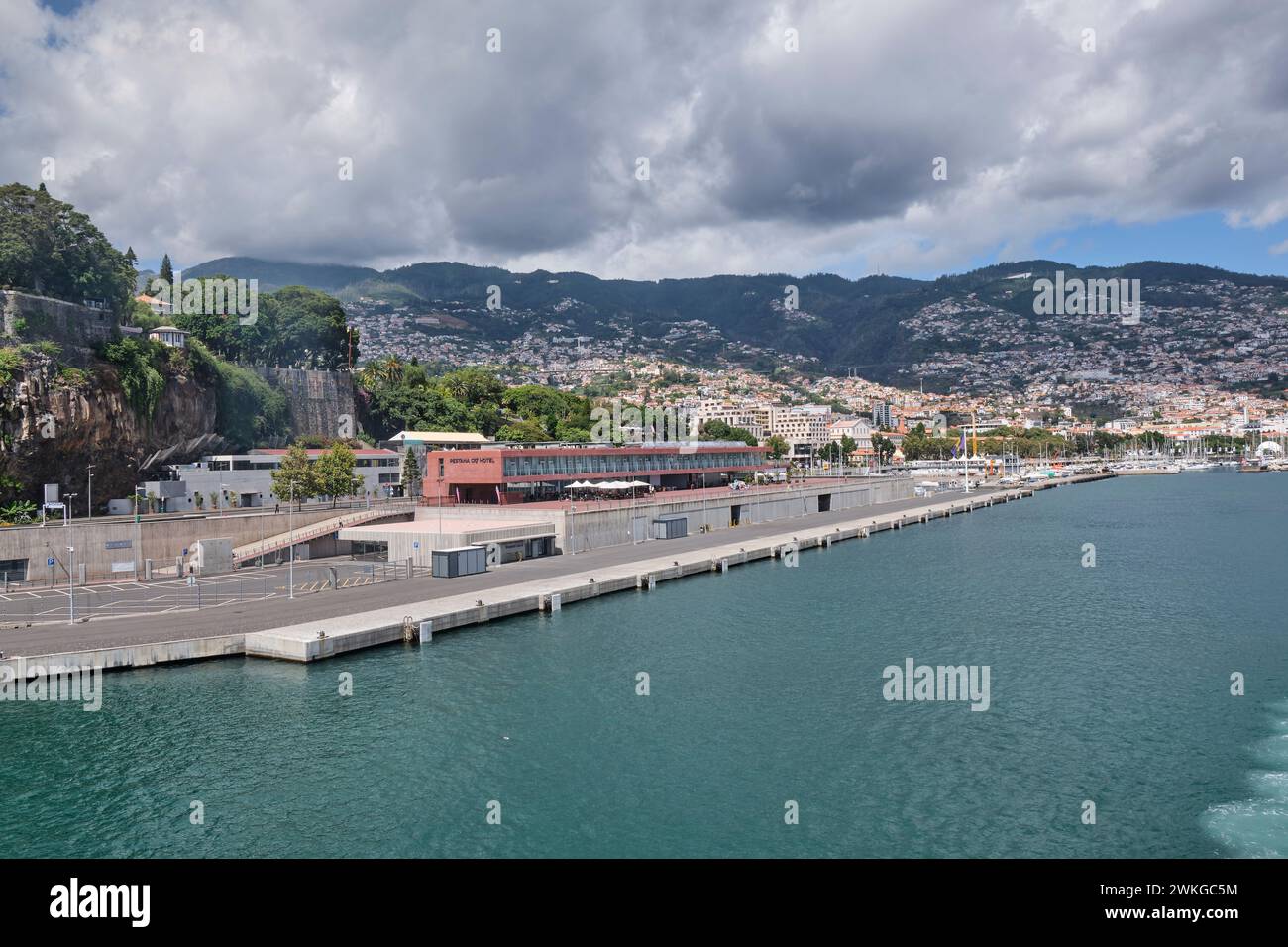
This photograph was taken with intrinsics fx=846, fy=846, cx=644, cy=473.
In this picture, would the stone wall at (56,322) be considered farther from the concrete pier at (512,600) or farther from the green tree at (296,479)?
the concrete pier at (512,600)

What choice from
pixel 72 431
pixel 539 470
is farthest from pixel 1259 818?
pixel 72 431

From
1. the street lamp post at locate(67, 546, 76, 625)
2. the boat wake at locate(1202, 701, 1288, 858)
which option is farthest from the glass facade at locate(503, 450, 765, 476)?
the boat wake at locate(1202, 701, 1288, 858)

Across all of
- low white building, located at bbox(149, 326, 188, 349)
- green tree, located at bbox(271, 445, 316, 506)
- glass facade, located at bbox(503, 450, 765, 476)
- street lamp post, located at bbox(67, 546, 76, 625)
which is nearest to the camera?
street lamp post, located at bbox(67, 546, 76, 625)

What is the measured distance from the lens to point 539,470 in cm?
7694

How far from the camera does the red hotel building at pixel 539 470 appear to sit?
73.8 meters

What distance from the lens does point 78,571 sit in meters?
54.4

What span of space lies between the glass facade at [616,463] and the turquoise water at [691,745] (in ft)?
89.5

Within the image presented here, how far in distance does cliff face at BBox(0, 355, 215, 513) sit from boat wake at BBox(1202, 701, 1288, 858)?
225ft

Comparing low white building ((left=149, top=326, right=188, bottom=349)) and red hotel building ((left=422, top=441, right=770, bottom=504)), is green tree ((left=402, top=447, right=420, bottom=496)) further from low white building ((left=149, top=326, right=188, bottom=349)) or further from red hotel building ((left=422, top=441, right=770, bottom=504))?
low white building ((left=149, top=326, right=188, bottom=349))

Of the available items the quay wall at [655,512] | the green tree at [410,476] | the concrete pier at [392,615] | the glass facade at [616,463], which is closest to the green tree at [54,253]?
the green tree at [410,476]

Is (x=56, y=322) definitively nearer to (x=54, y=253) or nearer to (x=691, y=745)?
(x=54, y=253)

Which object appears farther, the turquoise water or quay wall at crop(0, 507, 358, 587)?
quay wall at crop(0, 507, 358, 587)

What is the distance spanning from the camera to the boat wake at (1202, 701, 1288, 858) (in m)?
21.7

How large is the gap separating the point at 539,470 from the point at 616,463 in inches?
445
